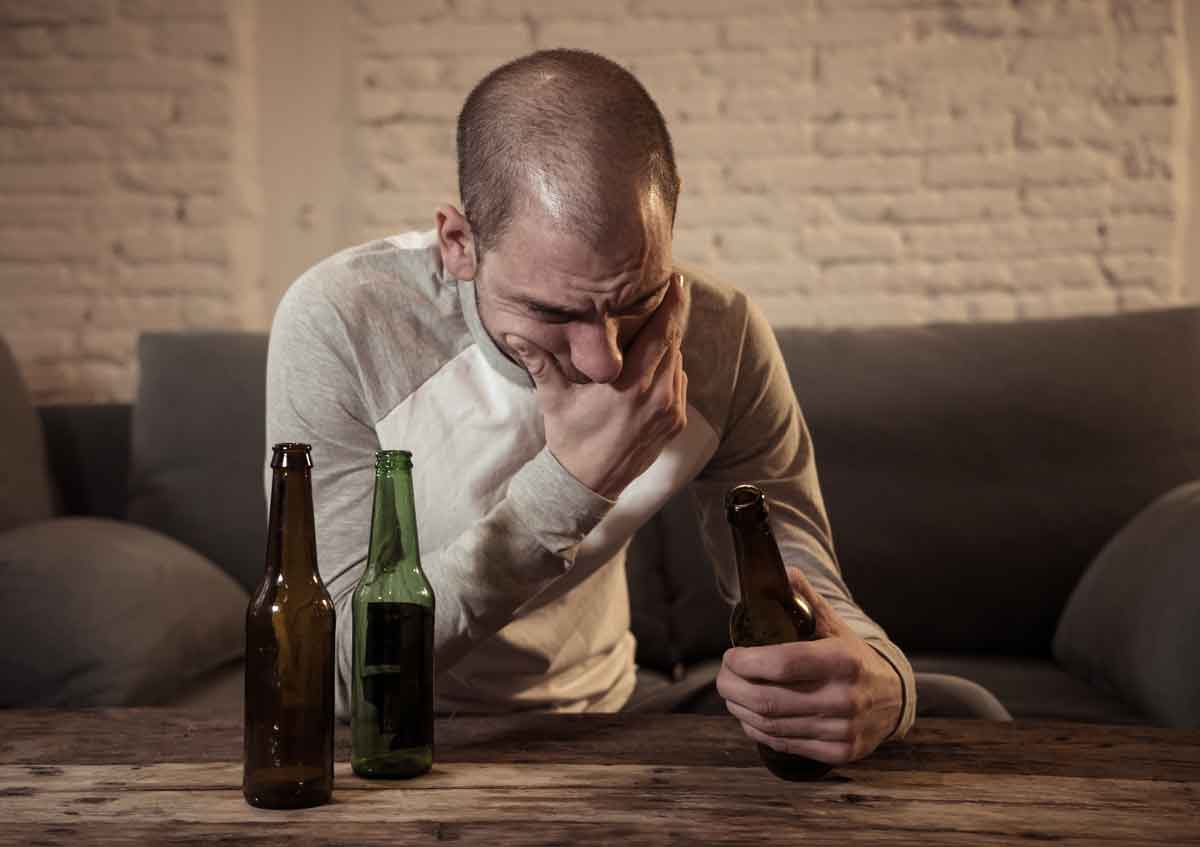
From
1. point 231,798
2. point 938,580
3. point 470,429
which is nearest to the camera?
point 231,798

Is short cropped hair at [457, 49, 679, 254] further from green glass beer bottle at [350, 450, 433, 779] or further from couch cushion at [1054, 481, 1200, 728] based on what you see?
couch cushion at [1054, 481, 1200, 728]

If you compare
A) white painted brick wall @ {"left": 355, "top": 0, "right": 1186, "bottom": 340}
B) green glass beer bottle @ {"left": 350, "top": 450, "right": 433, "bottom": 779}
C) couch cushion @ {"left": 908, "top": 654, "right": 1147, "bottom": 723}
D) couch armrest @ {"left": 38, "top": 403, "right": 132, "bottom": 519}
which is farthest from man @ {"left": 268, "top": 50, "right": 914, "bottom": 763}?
white painted brick wall @ {"left": 355, "top": 0, "right": 1186, "bottom": 340}

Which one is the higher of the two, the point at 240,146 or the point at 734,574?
the point at 240,146

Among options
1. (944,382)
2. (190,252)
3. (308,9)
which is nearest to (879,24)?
(944,382)

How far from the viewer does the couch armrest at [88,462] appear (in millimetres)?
2291

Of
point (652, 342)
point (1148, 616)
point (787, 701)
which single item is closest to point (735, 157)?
point (1148, 616)

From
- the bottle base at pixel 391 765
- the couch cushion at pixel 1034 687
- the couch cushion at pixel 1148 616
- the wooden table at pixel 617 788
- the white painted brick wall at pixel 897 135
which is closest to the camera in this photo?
the wooden table at pixel 617 788

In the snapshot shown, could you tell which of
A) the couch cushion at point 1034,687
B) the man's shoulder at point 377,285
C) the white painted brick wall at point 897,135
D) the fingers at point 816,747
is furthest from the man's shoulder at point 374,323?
the white painted brick wall at point 897,135

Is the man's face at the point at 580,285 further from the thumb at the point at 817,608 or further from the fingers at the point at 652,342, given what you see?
the thumb at the point at 817,608

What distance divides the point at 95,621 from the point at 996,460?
1.50 m

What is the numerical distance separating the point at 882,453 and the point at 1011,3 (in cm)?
123

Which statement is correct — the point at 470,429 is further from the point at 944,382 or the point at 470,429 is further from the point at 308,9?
the point at 308,9

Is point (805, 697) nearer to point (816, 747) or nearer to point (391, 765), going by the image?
point (816, 747)

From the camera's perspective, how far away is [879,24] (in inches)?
106
